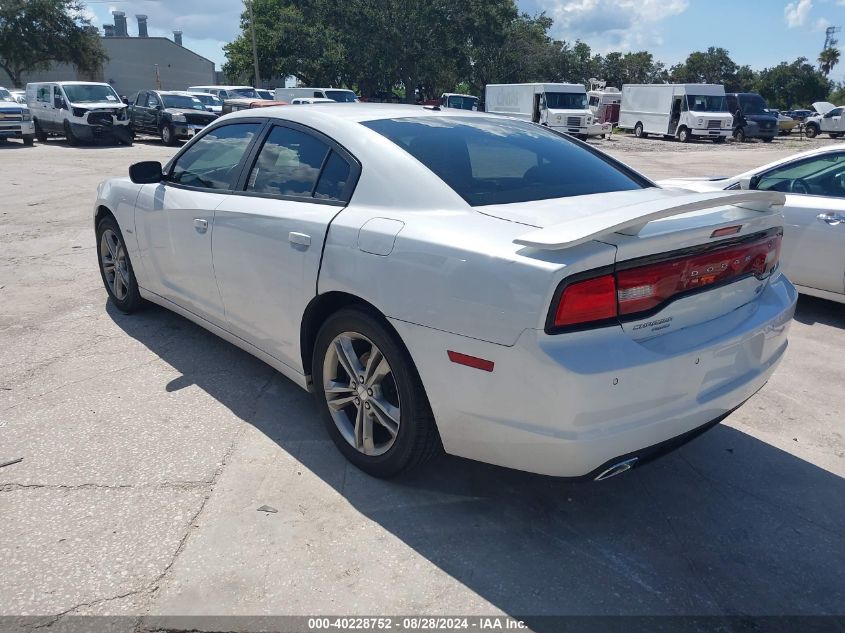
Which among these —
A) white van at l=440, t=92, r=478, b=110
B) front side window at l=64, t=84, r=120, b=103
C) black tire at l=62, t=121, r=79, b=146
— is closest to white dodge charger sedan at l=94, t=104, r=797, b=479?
black tire at l=62, t=121, r=79, b=146

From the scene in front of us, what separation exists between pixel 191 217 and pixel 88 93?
21.5 metres

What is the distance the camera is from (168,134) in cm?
2214

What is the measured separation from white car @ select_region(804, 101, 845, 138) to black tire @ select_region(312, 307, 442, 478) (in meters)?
42.9

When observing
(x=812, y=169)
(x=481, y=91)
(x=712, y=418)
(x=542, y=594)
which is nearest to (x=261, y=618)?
(x=542, y=594)

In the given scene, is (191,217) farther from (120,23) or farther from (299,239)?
(120,23)

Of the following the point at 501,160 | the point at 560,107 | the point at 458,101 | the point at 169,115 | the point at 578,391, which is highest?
the point at 458,101

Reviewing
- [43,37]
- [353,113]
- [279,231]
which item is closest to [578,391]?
[279,231]

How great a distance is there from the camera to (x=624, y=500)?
9.62 ft

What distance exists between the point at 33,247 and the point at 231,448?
5.68 meters

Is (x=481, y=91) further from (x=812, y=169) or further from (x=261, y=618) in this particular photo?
(x=261, y=618)

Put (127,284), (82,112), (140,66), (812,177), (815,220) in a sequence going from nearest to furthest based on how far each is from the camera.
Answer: (127,284), (815,220), (812,177), (82,112), (140,66)

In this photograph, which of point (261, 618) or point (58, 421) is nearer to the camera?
point (261, 618)

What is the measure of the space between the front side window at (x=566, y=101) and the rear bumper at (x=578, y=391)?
29338mm

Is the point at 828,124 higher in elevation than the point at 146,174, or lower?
higher
